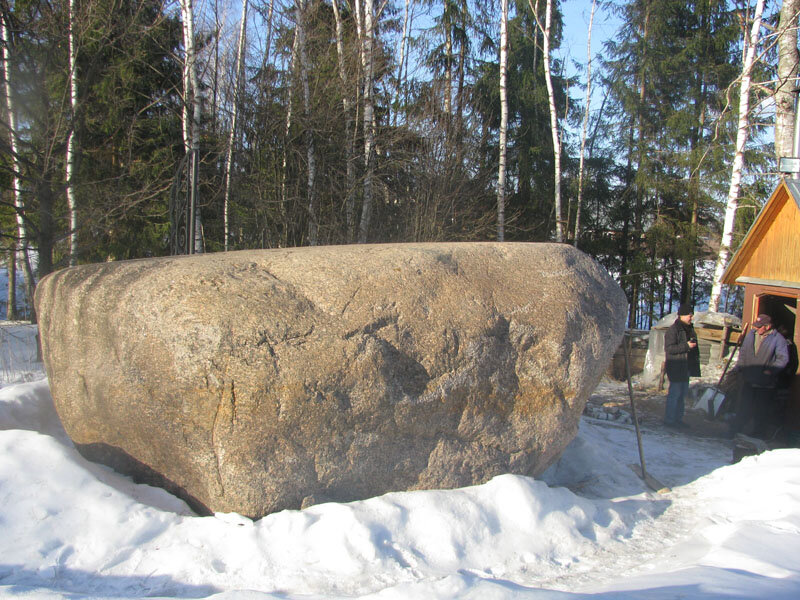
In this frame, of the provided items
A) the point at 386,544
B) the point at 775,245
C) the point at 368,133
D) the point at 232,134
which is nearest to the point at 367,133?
the point at 368,133

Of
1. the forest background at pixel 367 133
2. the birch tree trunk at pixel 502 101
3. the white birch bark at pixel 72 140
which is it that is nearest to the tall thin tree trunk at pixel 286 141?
the forest background at pixel 367 133

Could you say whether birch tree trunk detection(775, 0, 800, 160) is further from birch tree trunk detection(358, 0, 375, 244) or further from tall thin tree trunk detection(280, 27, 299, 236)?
tall thin tree trunk detection(280, 27, 299, 236)

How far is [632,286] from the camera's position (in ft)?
56.1

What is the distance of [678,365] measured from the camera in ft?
22.4

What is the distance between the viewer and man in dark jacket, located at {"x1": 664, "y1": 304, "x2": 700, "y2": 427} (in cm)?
674

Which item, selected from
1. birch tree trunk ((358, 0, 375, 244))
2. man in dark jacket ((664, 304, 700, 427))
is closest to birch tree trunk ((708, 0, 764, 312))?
man in dark jacket ((664, 304, 700, 427))

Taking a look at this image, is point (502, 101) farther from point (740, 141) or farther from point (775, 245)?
point (775, 245)

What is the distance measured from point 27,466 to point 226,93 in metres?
9.14

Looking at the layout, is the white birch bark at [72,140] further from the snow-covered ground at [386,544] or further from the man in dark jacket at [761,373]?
the man in dark jacket at [761,373]

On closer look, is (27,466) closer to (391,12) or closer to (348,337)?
(348,337)

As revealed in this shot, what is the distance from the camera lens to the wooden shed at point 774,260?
673cm

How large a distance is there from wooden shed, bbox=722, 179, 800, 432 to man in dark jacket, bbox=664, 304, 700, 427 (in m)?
1.08

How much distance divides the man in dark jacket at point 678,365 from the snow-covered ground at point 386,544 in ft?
9.99

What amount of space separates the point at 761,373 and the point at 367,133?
24.7 ft
